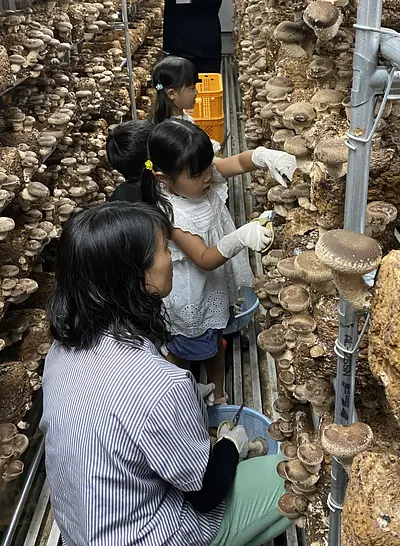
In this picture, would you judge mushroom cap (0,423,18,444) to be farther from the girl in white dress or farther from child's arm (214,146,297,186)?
the girl in white dress

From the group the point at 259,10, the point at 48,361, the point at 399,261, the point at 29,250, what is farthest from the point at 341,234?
the point at 259,10

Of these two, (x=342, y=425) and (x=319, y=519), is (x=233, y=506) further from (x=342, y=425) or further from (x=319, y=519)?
(x=342, y=425)

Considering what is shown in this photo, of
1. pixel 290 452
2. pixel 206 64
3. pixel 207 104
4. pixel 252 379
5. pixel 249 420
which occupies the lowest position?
pixel 252 379

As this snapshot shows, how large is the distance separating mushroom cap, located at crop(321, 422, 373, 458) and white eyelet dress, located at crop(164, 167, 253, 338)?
159cm

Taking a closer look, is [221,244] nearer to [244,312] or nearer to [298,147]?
[298,147]

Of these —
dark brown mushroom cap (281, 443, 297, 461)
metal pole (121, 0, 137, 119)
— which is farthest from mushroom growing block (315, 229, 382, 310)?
metal pole (121, 0, 137, 119)

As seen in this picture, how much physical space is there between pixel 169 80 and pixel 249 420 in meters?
2.14

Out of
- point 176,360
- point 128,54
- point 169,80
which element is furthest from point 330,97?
point 128,54

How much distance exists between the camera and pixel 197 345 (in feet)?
9.17

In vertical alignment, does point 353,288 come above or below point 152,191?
above

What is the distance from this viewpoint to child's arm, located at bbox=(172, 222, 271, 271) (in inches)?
85.0

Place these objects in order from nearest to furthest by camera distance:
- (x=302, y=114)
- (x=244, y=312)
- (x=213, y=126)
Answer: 1. (x=302, y=114)
2. (x=244, y=312)
3. (x=213, y=126)

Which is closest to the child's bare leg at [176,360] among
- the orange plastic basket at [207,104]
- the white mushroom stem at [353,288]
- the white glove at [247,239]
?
the white glove at [247,239]

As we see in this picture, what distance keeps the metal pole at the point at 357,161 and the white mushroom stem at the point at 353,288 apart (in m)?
0.04
